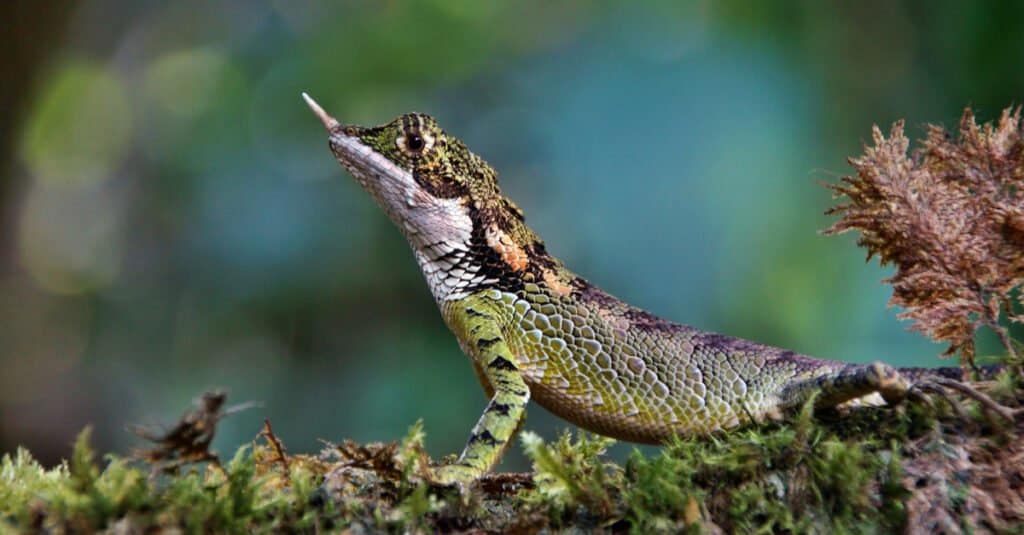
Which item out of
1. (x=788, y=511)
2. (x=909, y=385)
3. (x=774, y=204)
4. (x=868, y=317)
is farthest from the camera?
(x=774, y=204)

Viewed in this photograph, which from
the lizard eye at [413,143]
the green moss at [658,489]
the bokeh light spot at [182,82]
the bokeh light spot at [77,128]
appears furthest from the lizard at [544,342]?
the bokeh light spot at [77,128]

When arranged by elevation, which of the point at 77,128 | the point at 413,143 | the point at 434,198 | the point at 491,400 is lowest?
the point at 491,400

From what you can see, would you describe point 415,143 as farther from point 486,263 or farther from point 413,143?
point 486,263

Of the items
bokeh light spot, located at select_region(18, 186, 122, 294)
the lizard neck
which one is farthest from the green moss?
bokeh light spot, located at select_region(18, 186, 122, 294)

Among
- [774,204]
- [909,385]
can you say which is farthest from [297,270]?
[909,385]

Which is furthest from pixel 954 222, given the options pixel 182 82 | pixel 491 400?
pixel 182 82

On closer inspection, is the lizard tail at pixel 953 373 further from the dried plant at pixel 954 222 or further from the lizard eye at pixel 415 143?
the lizard eye at pixel 415 143

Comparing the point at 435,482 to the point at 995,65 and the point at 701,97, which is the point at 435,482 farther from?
the point at 995,65
